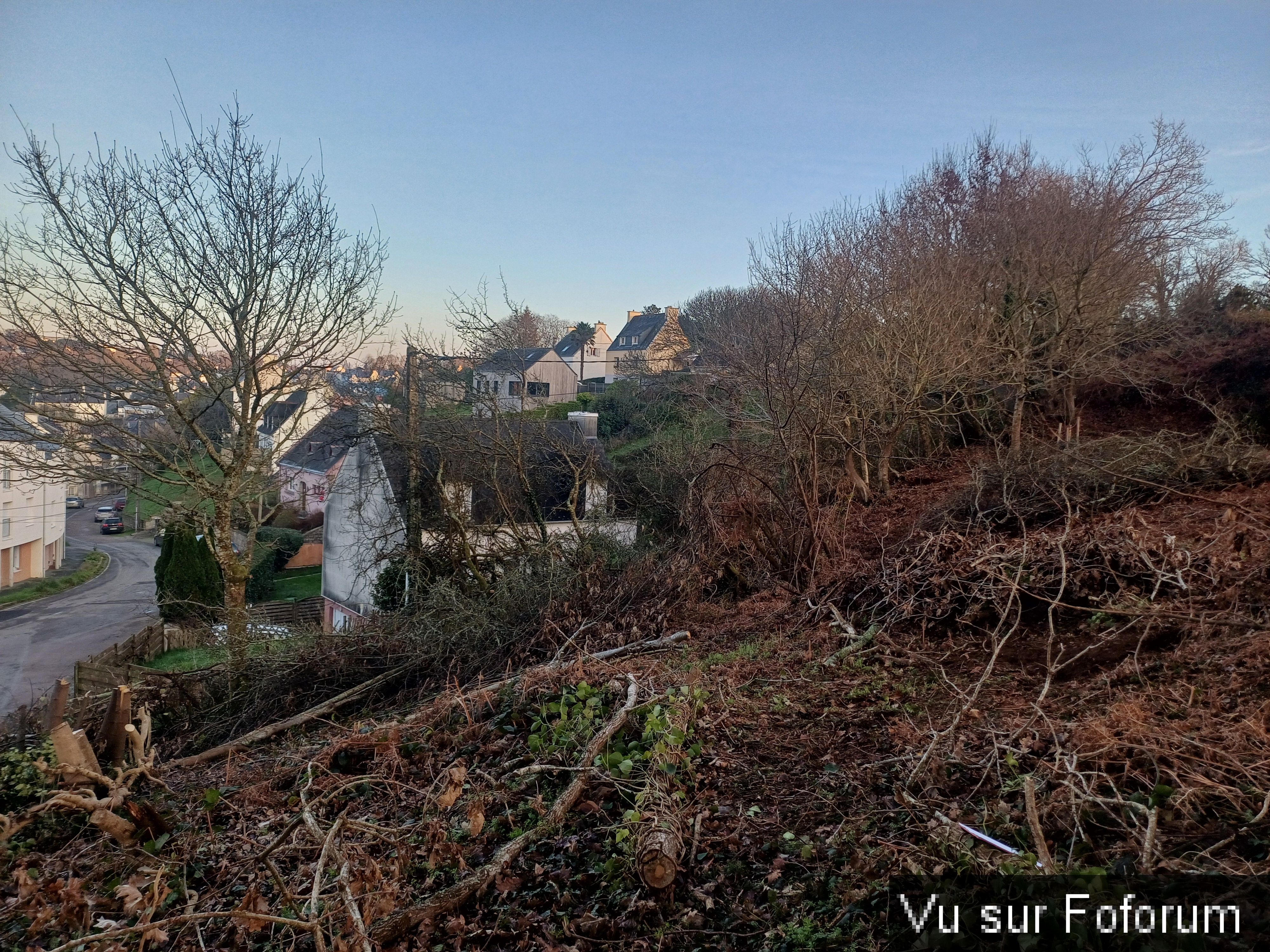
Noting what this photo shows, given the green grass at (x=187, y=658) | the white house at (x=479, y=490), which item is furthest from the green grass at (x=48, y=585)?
the white house at (x=479, y=490)

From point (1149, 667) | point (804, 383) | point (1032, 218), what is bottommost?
point (1149, 667)

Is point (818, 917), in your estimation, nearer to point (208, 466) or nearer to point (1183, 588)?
point (1183, 588)

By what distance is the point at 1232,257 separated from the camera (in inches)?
781

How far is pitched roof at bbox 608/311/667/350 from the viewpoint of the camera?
52.7m

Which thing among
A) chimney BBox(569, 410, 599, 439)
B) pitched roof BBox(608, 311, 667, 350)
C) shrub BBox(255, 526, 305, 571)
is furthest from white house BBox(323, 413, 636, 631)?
pitched roof BBox(608, 311, 667, 350)

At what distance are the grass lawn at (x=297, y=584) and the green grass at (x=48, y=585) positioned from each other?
Result: 26.1ft

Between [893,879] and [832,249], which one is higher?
[832,249]

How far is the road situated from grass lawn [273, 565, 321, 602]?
12.5 feet

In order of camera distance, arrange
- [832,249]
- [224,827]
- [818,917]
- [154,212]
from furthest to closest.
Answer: [832,249], [154,212], [224,827], [818,917]

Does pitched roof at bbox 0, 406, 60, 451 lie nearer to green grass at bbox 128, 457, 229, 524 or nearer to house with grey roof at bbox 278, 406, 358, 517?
green grass at bbox 128, 457, 229, 524

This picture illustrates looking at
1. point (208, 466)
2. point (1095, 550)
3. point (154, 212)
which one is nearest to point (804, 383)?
point (1095, 550)

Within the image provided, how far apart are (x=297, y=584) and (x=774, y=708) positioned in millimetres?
26909

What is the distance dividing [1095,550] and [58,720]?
29.7 ft

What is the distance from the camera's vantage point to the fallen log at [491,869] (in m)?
3.37
